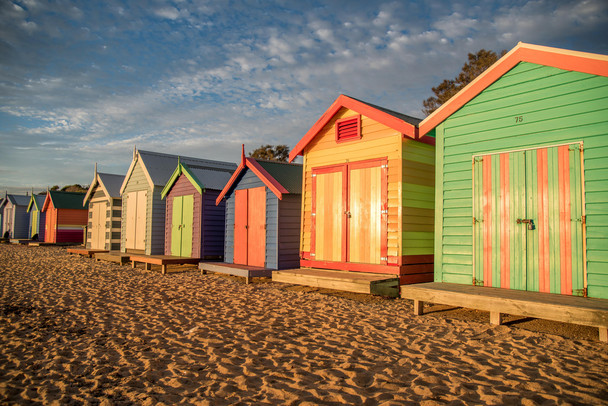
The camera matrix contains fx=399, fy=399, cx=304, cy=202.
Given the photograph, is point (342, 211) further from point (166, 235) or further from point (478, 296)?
point (166, 235)

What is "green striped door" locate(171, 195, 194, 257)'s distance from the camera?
15703 millimetres

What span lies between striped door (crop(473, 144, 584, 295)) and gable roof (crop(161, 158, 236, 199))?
34.4ft

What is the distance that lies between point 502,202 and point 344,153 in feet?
13.8

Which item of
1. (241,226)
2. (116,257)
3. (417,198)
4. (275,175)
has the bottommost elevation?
(116,257)

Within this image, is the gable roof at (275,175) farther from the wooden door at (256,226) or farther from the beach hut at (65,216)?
the beach hut at (65,216)

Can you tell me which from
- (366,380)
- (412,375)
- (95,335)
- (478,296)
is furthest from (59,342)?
(478,296)

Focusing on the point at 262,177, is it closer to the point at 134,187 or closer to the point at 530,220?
the point at 530,220

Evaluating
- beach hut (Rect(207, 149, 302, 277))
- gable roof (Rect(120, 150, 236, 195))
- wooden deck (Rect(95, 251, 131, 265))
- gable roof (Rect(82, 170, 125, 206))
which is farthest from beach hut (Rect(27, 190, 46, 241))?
beach hut (Rect(207, 149, 302, 277))

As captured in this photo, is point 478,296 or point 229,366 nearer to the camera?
point 229,366

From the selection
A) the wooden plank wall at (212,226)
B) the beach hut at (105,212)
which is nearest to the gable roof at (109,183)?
the beach hut at (105,212)

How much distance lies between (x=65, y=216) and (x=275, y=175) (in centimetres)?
2702

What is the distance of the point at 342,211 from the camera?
10.2 meters

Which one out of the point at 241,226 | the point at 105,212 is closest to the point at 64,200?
the point at 105,212

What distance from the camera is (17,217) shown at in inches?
1603
